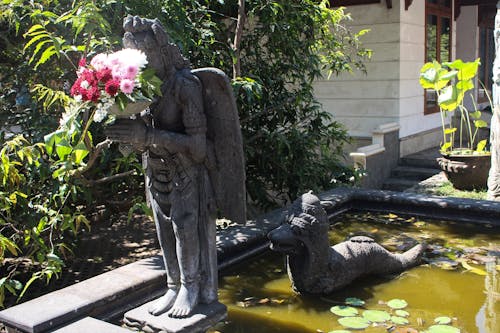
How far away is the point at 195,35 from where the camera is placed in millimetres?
Answer: 5605

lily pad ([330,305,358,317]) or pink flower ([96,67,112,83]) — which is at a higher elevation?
pink flower ([96,67,112,83])

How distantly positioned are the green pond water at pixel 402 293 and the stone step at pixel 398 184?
3834 mm

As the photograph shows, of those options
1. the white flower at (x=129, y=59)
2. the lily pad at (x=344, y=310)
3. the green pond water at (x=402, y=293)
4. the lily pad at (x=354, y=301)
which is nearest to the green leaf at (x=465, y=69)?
the green pond water at (x=402, y=293)

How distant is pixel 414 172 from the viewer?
953 centimetres

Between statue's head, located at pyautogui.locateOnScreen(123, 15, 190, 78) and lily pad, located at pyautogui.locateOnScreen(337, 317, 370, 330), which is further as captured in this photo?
lily pad, located at pyautogui.locateOnScreen(337, 317, 370, 330)

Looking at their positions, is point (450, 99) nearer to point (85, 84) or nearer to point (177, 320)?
point (177, 320)

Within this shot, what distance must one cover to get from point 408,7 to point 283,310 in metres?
7.92

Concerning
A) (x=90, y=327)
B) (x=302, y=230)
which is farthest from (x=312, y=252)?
(x=90, y=327)

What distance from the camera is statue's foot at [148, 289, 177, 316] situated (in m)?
2.97

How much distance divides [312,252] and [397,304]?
68cm

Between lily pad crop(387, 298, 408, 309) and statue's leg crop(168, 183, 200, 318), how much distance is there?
1.44 meters

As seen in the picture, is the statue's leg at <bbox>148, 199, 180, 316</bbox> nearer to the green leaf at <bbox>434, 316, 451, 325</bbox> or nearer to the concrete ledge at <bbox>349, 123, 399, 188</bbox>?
the green leaf at <bbox>434, 316, 451, 325</bbox>

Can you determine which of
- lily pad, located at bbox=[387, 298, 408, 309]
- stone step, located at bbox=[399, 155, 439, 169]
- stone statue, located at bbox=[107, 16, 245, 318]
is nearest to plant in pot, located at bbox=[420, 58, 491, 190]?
stone step, located at bbox=[399, 155, 439, 169]

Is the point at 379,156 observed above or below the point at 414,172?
above
